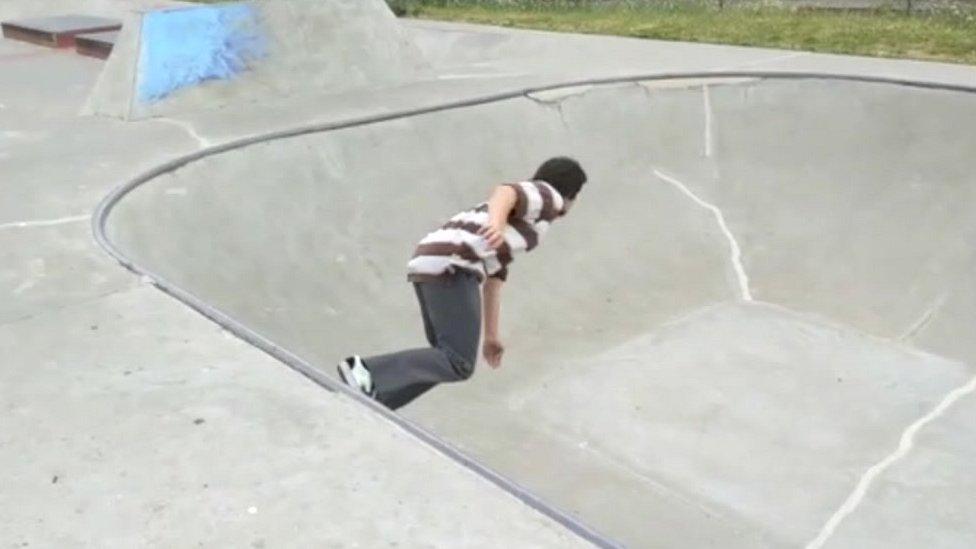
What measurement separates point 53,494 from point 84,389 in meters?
0.66

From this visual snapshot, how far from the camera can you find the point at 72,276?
4.27m

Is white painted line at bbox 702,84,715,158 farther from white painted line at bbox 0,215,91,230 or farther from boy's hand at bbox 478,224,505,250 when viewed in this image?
white painted line at bbox 0,215,91,230

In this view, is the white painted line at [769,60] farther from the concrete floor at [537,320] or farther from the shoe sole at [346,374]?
the shoe sole at [346,374]

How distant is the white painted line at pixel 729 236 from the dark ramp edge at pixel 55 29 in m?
7.72

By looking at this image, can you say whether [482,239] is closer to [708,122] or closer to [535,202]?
[535,202]

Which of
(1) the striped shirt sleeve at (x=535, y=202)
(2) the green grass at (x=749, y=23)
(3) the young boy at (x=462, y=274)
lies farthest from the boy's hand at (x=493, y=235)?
(2) the green grass at (x=749, y=23)

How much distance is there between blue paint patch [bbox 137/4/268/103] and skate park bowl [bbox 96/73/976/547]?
1836 millimetres

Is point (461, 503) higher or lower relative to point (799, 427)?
higher

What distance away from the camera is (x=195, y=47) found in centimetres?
800

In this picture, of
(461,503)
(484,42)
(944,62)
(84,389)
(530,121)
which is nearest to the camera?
(461,503)

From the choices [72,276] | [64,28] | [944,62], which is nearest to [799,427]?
[72,276]

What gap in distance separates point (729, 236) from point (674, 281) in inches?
27.6

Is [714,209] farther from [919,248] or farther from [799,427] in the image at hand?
[799,427]

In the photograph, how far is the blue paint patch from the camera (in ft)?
25.8
